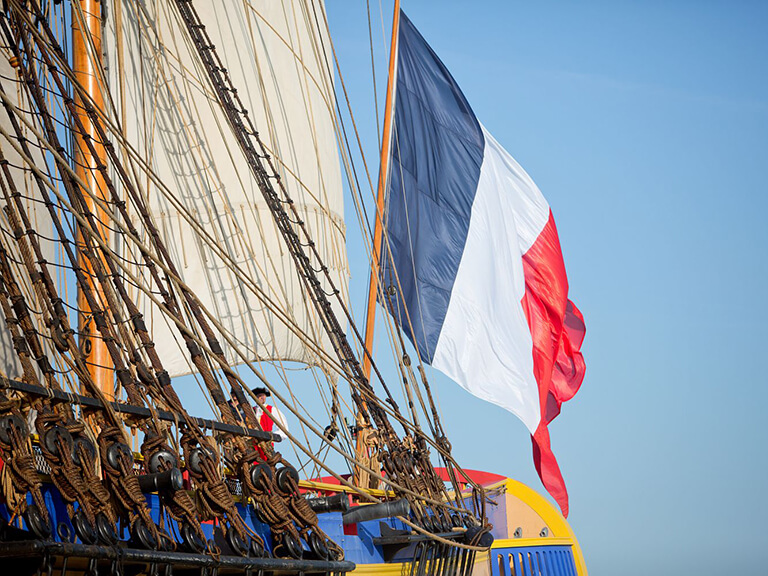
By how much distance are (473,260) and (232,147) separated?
313cm

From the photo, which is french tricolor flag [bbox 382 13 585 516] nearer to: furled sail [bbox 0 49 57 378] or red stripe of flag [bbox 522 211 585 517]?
red stripe of flag [bbox 522 211 585 517]

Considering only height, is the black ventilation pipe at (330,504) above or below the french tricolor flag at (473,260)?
below

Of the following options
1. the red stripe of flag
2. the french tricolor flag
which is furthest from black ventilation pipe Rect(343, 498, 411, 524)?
the red stripe of flag

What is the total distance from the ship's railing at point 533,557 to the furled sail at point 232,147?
2686 mm

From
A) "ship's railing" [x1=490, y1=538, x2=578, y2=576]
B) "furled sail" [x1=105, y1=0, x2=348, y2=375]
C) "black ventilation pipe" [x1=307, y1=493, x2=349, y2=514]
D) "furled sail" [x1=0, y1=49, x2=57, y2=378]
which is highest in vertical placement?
"furled sail" [x1=105, y1=0, x2=348, y2=375]

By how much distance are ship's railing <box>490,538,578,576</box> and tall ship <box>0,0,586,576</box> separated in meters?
0.03

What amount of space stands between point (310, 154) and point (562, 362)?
4192mm

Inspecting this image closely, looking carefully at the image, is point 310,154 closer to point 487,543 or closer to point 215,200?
point 215,200

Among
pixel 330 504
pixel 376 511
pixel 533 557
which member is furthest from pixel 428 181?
pixel 330 504

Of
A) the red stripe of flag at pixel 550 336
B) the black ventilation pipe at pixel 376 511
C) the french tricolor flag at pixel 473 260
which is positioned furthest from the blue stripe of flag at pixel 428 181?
the black ventilation pipe at pixel 376 511

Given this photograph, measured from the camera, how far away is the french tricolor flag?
440 inches

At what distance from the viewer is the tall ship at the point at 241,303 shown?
3.99 m

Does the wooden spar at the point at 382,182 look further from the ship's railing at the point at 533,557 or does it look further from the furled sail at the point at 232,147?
the ship's railing at the point at 533,557

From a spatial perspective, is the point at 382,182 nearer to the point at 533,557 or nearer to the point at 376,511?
the point at 533,557
